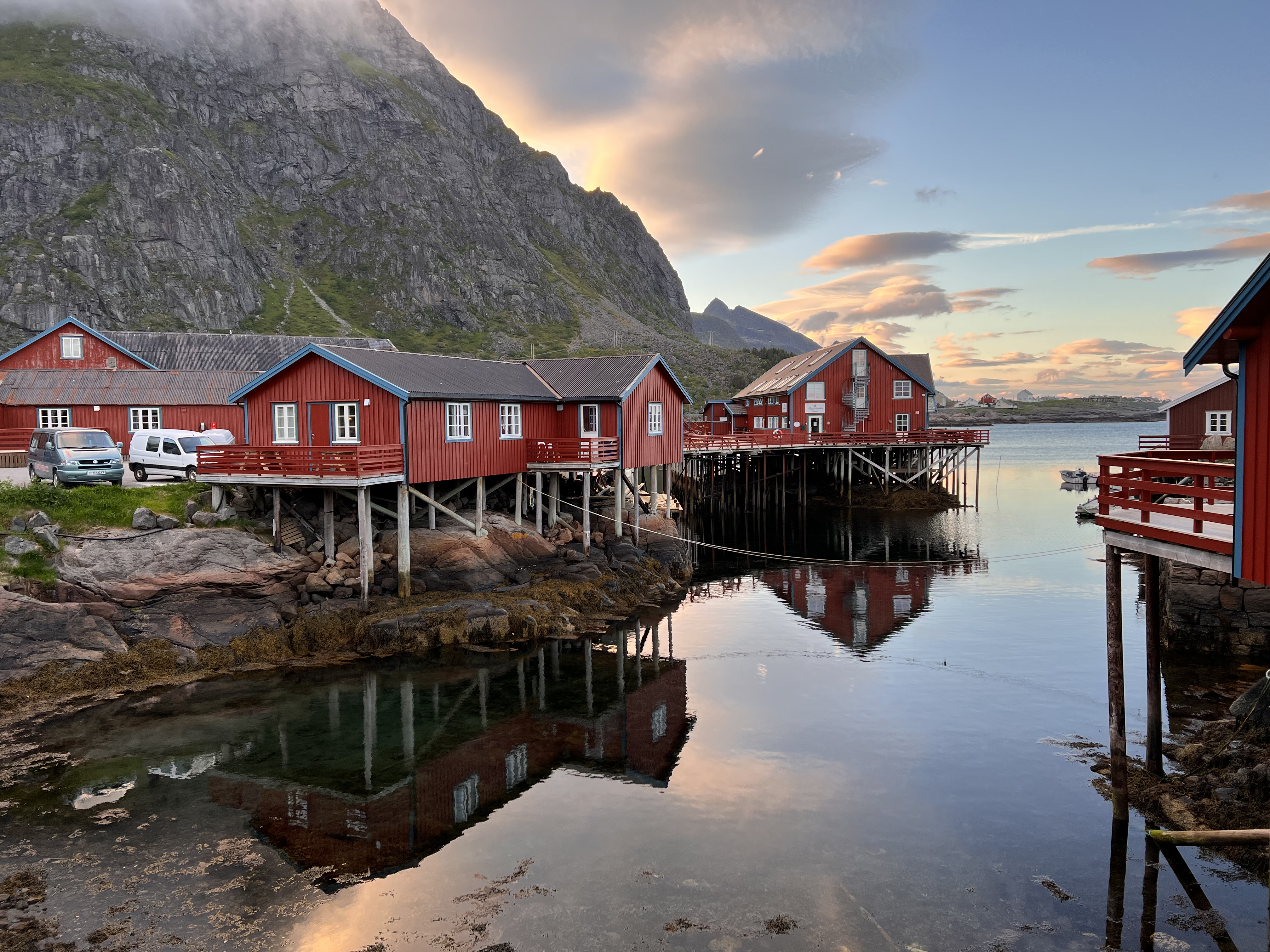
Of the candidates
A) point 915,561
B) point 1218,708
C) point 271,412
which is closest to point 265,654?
point 271,412

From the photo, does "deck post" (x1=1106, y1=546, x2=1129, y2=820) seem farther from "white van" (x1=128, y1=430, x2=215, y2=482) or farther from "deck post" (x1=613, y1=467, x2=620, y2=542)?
"white van" (x1=128, y1=430, x2=215, y2=482)

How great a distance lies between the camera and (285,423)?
27812mm

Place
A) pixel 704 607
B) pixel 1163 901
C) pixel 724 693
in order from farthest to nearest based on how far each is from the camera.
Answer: pixel 704 607
pixel 724 693
pixel 1163 901

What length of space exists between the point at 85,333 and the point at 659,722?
45.8 meters

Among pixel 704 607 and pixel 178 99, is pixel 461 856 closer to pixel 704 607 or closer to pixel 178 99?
pixel 704 607

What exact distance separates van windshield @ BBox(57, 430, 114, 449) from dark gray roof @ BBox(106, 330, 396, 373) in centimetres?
2010

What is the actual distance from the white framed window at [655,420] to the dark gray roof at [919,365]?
31.6 meters

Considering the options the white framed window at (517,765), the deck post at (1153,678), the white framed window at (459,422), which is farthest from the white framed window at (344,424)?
the deck post at (1153,678)

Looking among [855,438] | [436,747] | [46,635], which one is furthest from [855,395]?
[46,635]

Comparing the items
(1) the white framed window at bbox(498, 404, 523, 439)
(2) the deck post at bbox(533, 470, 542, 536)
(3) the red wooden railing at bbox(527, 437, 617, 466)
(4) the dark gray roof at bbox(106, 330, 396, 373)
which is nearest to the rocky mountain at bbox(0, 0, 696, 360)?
(4) the dark gray roof at bbox(106, 330, 396, 373)

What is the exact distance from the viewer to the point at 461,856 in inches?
508

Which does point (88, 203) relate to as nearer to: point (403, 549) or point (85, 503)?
point (85, 503)

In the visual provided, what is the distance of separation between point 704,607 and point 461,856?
1841cm

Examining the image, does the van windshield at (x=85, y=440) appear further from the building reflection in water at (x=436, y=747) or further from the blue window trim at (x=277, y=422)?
the building reflection in water at (x=436, y=747)
